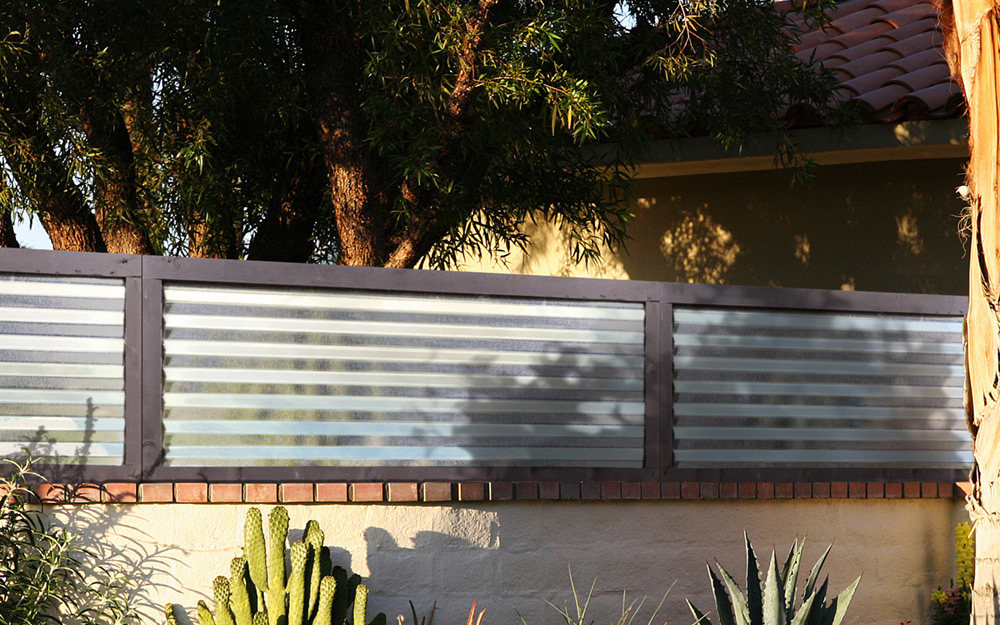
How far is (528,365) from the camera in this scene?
17.5ft

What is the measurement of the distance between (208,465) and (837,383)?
3590 mm

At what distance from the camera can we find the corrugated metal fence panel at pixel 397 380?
4832 millimetres

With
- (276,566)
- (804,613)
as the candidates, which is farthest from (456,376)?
(804,613)

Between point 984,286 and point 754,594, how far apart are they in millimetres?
1749

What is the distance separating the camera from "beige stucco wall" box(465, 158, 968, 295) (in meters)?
8.70

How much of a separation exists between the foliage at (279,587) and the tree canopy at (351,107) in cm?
223

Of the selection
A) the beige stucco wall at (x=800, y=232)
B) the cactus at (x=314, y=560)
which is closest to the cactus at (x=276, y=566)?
the cactus at (x=314, y=560)

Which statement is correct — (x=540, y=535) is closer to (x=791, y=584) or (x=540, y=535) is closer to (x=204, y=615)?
(x=791, y=584)

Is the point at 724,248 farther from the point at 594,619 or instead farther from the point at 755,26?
the point at 594,619

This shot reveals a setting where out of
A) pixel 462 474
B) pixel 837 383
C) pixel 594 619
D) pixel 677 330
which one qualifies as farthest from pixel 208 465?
pixel 837 383

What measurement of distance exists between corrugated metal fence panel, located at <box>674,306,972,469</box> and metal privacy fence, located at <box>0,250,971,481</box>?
0.5 inches

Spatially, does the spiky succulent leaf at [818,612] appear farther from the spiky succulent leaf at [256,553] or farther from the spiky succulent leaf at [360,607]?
the spiky succulent leaf at [256,553]

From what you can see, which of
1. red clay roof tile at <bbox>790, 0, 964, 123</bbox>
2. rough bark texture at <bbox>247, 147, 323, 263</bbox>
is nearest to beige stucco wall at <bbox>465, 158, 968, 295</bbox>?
red clay roof tile at <bbox>790, 0, 964, 123</bbox>

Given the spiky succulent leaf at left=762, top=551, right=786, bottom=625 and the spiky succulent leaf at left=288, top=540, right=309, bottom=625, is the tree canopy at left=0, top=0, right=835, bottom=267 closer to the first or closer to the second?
the spiky succulent leaf at left=288, top=540, right=309, bottom=625
